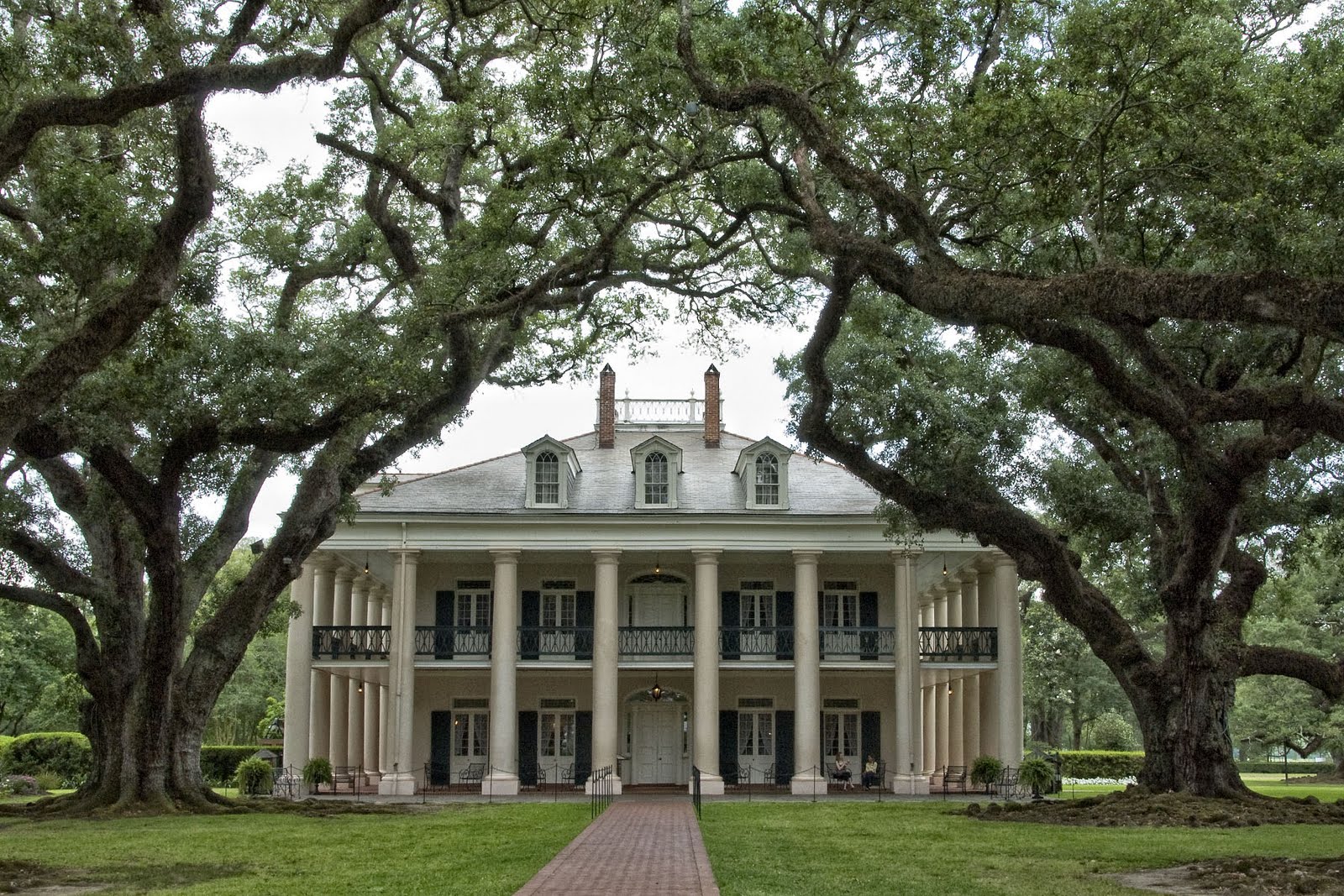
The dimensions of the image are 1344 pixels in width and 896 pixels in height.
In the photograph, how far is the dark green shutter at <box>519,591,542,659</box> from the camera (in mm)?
32625

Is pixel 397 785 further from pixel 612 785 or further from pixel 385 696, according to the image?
pixel 385 696

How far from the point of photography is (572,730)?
33.1 m

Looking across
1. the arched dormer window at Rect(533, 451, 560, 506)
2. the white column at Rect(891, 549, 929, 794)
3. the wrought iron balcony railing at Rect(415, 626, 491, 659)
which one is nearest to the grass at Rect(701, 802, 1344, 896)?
the white column at Rect(891, 549, 929, 794)

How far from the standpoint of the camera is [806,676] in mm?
29922

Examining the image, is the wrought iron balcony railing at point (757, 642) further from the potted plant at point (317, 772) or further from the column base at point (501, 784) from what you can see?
the potted plant at point (317, 772)

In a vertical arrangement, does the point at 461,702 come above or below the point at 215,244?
below

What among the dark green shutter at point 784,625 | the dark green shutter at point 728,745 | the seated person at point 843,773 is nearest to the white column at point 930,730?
the seated person at point 843,773

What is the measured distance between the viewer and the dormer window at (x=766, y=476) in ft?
101

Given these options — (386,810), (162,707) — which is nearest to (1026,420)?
(386,810)

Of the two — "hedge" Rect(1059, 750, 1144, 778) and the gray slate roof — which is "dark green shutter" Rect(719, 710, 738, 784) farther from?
"hedge" Rect(1059, 750, 1144, 778)

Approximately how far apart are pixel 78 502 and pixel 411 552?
28.5ft

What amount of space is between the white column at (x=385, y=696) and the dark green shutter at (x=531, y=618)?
3262mm

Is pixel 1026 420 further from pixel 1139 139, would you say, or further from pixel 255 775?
pixel 255 775

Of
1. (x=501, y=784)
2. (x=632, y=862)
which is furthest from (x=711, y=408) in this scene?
(x=632, y=862)
